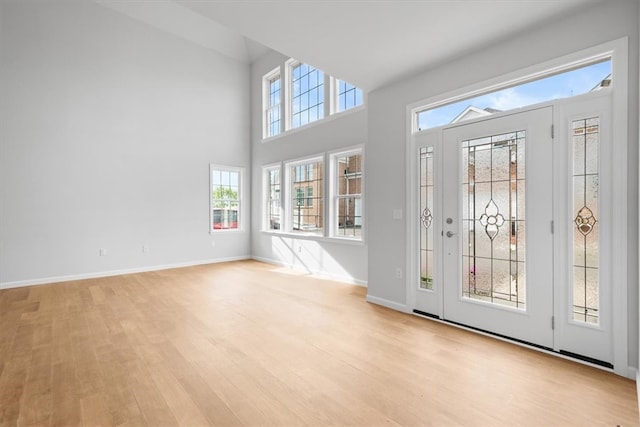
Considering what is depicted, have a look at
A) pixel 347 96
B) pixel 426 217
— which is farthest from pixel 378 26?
pixel 347 96

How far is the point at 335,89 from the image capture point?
5.50 meters

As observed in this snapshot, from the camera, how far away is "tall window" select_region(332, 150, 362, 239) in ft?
16.9

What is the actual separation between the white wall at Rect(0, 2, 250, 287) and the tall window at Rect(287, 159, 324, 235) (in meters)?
1.78

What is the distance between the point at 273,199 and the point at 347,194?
226 cm

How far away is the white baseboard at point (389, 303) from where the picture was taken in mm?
3594

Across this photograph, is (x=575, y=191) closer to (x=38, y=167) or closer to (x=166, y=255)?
(x=166, y=255)

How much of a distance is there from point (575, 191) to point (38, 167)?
22.8 ft

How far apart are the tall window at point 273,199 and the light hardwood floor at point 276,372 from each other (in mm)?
3323

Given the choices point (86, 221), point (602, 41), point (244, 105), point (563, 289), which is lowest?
point (563, 289)

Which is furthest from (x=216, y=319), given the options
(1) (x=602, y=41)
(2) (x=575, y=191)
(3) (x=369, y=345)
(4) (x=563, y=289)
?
(1) (x=602, y=41)

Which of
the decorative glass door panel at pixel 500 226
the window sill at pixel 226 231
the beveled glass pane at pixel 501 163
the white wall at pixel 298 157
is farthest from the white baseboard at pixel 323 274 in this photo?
the beveled glass pane at pixel 501 163

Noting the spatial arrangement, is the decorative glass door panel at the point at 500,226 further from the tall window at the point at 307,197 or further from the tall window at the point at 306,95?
the tall window at the point at 306,95

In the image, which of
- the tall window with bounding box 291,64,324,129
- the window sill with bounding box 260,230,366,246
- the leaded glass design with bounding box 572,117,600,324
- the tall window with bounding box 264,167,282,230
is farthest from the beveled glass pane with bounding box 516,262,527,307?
the tall window with bounding box 264,167,282,230

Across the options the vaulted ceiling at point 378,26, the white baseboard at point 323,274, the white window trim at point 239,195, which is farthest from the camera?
the white window trim at point 239,195
